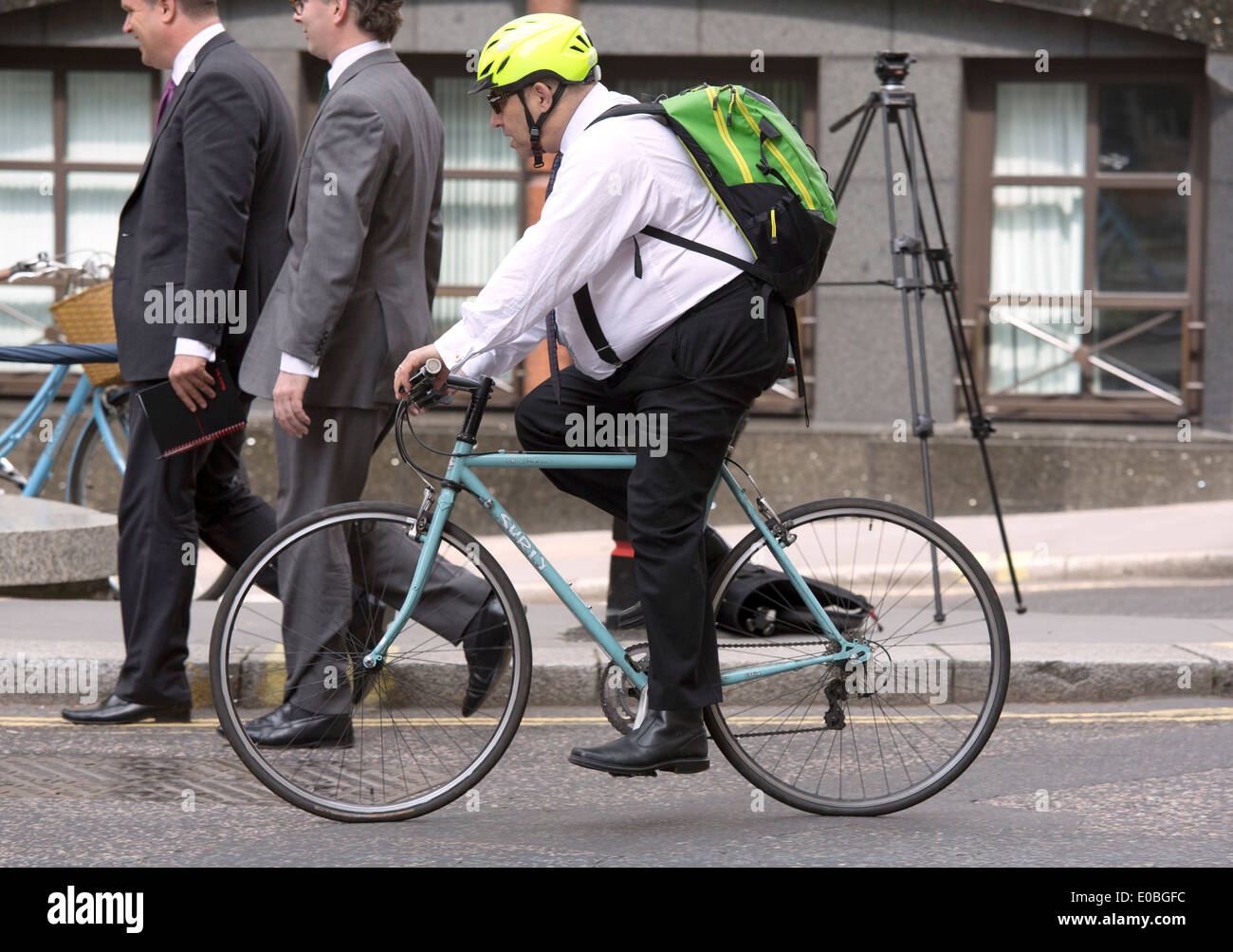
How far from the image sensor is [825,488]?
36.8ft

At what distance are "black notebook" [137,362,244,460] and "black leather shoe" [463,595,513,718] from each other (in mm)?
1050

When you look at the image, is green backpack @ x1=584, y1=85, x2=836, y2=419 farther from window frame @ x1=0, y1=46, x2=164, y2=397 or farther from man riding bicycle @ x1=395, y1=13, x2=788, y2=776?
window frame @ x1=0, y1=46, x2=164, y2=397

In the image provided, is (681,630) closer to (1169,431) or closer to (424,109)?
(424,109)

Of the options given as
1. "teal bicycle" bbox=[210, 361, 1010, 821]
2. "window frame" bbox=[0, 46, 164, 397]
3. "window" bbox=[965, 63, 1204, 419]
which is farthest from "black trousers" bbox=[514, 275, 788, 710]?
"window frame" bbox=[0, 46, 164, 397]

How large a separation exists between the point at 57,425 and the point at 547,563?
402cm

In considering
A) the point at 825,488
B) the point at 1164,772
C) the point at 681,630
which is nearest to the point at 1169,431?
the point at 825,488

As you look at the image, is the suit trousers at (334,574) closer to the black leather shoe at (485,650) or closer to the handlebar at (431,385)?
the black leather shoe at (485,650)

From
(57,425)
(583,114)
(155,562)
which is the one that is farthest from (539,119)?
(57,425)

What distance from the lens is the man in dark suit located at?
15.9 ft

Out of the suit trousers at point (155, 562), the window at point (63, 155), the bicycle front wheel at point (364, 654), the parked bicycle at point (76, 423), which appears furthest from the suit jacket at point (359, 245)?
the window at point (63, 155)

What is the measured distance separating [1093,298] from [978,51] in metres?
1.80

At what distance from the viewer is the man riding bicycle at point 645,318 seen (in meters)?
3.83
